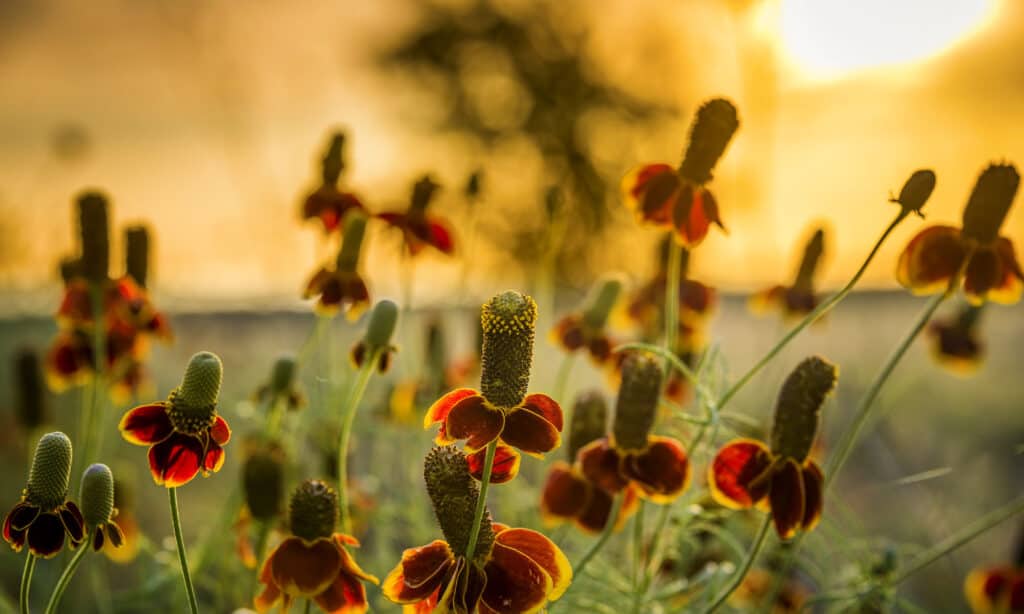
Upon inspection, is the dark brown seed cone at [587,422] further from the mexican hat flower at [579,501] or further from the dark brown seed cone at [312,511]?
the dark brown seed cone at [312,511]

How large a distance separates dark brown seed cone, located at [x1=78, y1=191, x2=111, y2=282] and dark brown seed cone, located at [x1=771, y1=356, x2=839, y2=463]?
1.04 m

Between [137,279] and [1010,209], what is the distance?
1312 millimetres

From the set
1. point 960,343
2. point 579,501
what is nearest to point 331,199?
point 579,501

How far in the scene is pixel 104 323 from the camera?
1.53 m

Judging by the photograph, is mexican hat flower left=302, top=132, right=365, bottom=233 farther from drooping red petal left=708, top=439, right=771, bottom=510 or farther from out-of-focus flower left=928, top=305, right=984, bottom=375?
out-of-focus flower left=928, top=305, right=984, bottom=375

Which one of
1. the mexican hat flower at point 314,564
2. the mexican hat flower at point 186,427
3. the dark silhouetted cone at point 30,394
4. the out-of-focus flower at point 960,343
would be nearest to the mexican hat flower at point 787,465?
the mexican hat flower at point 314,564

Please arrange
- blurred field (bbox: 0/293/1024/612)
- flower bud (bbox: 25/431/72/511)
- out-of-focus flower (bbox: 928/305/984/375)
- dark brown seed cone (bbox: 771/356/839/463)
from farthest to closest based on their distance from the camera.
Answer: out-of-focus flower (bbox: 928/305/984/375), blurred field (bbox: 0/293/1024/612), dark brown seed cone (bbox: 771/356/839/463), flower bud (bbox: 25/431/72/511)

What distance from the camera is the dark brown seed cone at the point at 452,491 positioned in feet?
2.40

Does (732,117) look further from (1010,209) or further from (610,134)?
(610,134)

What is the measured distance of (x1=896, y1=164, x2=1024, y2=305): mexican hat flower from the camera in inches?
44.1

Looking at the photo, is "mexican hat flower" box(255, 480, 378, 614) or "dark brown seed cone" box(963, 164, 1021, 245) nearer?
"mexican hat flower" box(255, 480, 378, 614)

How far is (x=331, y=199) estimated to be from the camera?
5.08ft

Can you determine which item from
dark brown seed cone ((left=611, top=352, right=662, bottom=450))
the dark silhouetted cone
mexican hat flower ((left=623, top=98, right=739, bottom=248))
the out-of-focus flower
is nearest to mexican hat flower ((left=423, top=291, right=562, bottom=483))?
dark brown seed cone ((left=611, top=352, right=662, bottom=450))

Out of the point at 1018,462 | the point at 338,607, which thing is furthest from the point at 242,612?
the point at 1018,462
